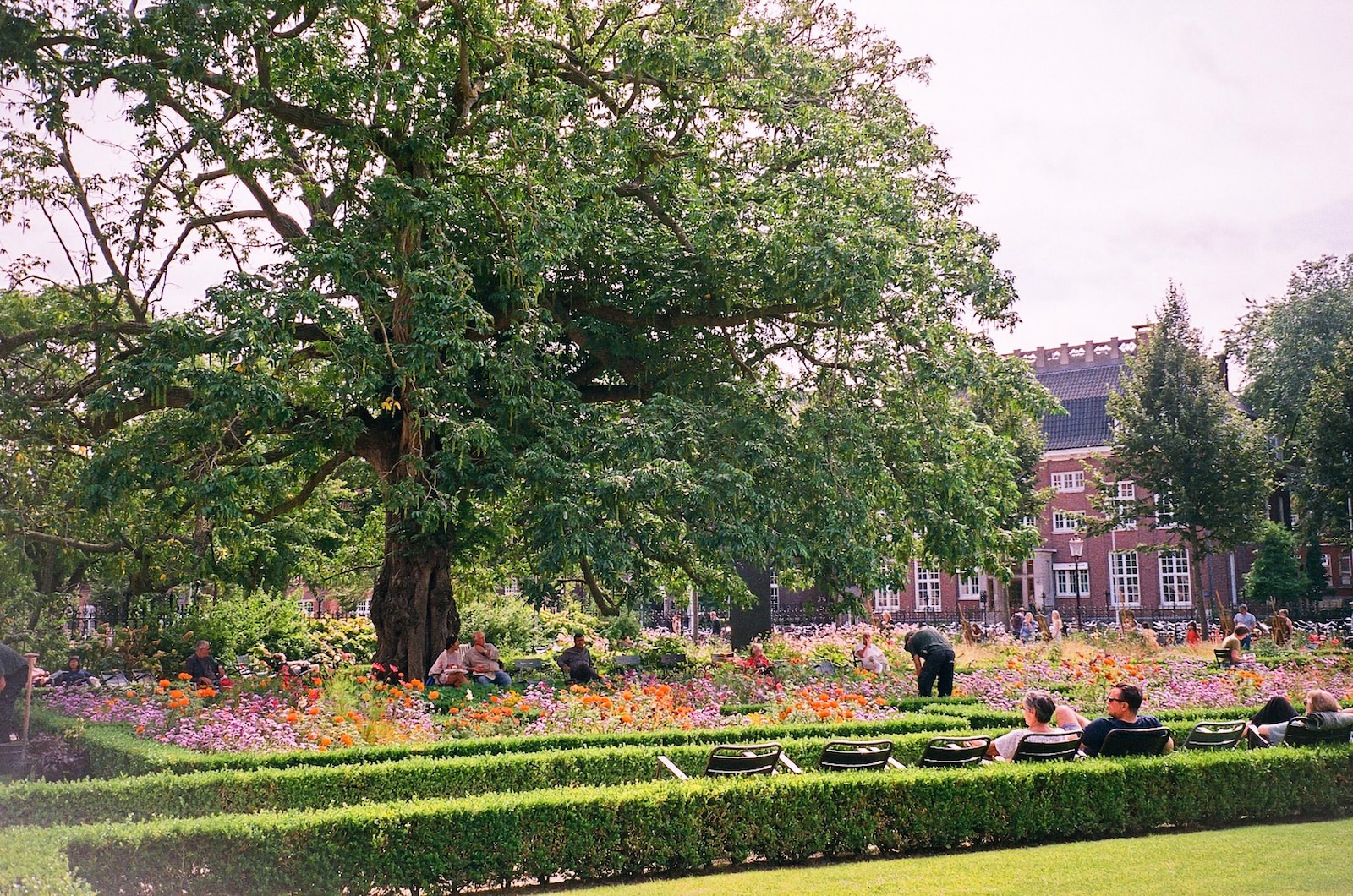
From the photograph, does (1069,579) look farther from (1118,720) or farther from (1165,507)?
(1118,720)

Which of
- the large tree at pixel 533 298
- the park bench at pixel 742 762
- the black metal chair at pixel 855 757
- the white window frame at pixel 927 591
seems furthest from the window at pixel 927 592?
the park bench at pixel 742 762

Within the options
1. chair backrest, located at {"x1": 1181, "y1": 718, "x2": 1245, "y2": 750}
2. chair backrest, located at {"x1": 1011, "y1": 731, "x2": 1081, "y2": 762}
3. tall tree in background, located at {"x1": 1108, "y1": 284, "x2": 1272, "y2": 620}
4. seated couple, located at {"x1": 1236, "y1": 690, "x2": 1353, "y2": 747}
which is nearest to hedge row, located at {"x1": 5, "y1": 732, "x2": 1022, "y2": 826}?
chair backrest, located at {"x1": 1011, "y1": 731, "x2": 1081, "y2": 762}

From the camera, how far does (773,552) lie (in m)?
15.7

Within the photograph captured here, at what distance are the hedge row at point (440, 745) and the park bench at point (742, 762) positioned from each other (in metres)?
1.63

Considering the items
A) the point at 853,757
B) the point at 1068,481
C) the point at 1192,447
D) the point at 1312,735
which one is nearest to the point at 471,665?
the point at 853,757

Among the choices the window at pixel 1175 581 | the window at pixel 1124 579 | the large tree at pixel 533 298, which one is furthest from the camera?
the window at pixel 1124 579

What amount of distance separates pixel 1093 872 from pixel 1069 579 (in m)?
45.3

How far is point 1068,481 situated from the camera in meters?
52.2

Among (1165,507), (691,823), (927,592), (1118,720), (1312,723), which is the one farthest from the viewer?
(927,592)

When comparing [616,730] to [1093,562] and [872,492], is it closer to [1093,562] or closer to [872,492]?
[872,492]

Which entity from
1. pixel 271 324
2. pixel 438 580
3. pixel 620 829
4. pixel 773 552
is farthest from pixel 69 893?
pixel 438 580

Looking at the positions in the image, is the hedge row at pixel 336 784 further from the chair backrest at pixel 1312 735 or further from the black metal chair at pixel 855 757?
the chair backrest at pixel 1312 735

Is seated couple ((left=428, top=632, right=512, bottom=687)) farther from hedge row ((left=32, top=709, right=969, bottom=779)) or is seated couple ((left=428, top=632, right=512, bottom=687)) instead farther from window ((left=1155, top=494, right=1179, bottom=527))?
window ((left=1155, top=494, right=1179, bottom=527))

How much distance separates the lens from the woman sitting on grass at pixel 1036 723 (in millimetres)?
9773
